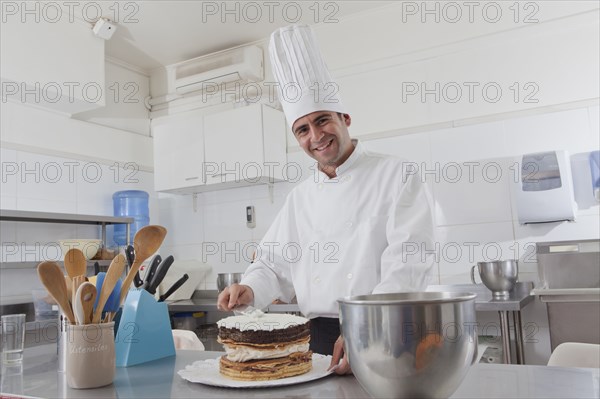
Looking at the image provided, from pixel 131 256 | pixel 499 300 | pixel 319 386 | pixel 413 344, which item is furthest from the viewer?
pixel 499 300

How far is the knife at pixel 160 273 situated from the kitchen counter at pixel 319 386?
0.23m

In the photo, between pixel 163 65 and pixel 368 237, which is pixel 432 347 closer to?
pixel 368 237

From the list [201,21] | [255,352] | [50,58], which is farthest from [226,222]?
[255,352]

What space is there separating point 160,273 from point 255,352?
1.37ft

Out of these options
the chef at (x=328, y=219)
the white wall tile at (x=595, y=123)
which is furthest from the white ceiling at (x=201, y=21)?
the chef at (x=328, y=219)

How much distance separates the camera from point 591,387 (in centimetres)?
88

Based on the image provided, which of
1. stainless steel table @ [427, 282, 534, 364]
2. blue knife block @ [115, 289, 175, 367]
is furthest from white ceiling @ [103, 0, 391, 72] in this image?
blue knife block @ [115, 289, 175, 367]

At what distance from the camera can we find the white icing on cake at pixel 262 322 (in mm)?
1040

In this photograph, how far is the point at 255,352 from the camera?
3.38 ft

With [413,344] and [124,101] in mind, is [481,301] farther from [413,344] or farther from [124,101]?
[124,101]

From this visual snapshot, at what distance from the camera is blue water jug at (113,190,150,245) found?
402cm

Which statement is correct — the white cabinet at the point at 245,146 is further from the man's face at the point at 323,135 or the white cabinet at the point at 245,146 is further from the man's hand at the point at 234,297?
the man's hand at the point at 234,297

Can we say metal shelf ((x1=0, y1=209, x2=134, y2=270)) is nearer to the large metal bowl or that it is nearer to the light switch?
the light switch

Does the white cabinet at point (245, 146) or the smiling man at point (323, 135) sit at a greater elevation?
the white cabinet at point (245, 146)
